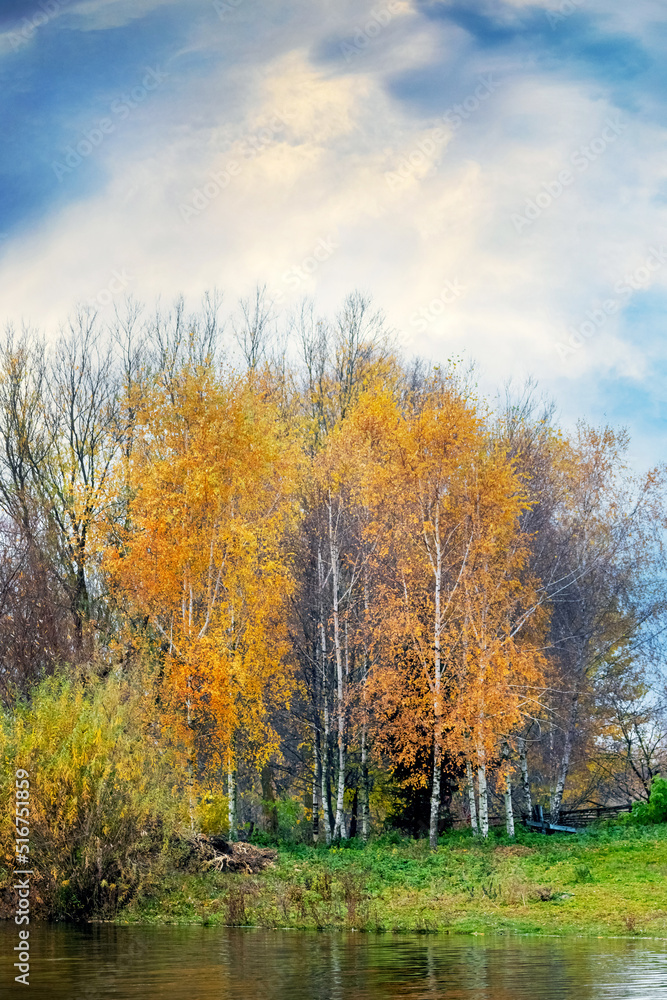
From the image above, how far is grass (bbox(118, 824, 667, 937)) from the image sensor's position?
1555 cm

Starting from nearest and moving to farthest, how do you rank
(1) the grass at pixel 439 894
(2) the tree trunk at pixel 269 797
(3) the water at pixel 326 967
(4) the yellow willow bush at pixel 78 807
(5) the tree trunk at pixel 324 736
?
(3) the water at pixel 326 967 < (1) the grass at pixel 439 894 < (4) the yellow willow bush at pixel 78 807 < (5) the tree trunk at pixel 324 736 < (2) the tree trunk at pixel 269 797

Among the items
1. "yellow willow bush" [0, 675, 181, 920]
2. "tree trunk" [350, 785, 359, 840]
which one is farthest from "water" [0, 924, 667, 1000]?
"tree trunk" [350, 785, 359, 840]

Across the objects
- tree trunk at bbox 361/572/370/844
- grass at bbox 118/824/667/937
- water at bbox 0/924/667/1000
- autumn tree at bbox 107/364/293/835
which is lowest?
grass at bbox 118/824/667/937

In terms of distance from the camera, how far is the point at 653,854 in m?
23.1

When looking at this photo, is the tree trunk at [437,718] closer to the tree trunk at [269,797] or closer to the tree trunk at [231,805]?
the tree trunk at [231,805]

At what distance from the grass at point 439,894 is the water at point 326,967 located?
1.33 metres

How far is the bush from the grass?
6227 millimetres

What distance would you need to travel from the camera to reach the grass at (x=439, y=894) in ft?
51.0

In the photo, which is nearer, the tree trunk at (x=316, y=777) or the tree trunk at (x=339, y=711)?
the tree trunk at (x=339, y=711)

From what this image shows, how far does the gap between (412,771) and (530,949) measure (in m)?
16.7

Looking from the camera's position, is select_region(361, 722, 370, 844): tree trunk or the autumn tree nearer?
the autumn tree

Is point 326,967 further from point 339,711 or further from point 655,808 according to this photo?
point 655,808

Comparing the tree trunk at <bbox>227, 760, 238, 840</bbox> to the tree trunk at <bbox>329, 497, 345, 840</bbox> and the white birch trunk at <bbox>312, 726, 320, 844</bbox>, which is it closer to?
the white birch trunk at <bbox>312, 726, 320, 844</bbox>

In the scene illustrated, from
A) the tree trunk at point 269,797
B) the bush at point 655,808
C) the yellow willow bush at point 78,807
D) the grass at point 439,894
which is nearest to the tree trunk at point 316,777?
the tree trunk at point 269,797
